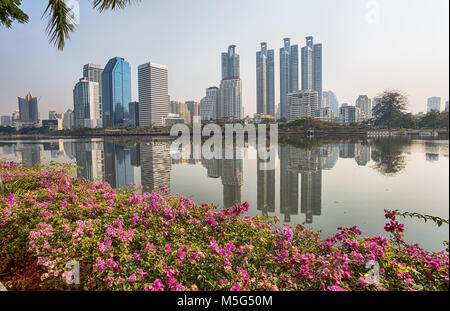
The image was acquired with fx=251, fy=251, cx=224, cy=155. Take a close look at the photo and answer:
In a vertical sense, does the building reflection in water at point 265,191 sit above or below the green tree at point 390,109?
below

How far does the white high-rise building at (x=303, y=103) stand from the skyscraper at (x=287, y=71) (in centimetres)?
953

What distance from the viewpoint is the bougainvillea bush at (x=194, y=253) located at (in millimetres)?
1616

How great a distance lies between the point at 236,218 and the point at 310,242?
747mm

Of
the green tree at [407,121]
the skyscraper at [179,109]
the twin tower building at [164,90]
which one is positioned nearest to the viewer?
the green tree at [407,121]

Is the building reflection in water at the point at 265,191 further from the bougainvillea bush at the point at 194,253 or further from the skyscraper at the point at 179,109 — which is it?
the skyscraper at the point at 179,109

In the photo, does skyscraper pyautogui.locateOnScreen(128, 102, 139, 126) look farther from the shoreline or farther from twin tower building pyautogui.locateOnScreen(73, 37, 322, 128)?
the shoreline

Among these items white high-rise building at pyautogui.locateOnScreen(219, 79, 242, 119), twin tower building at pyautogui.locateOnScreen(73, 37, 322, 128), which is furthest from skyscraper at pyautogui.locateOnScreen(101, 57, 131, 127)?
white high-rise building at pyautogui.locateOnScreen(219, 79, 242, 119)

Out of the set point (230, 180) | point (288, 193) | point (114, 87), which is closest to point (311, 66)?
point (114, 87)

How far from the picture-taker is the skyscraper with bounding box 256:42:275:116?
10738 centimetres

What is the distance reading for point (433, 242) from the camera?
328 cm

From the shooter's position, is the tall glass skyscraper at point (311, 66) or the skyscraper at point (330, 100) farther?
the skyscraper at point (330, 100)

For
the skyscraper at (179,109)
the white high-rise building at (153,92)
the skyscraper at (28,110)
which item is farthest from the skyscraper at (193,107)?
the skyscraper at (28,110)

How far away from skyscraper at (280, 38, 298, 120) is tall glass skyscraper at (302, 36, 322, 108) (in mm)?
6880

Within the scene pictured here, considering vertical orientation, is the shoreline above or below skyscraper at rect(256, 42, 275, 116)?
below
